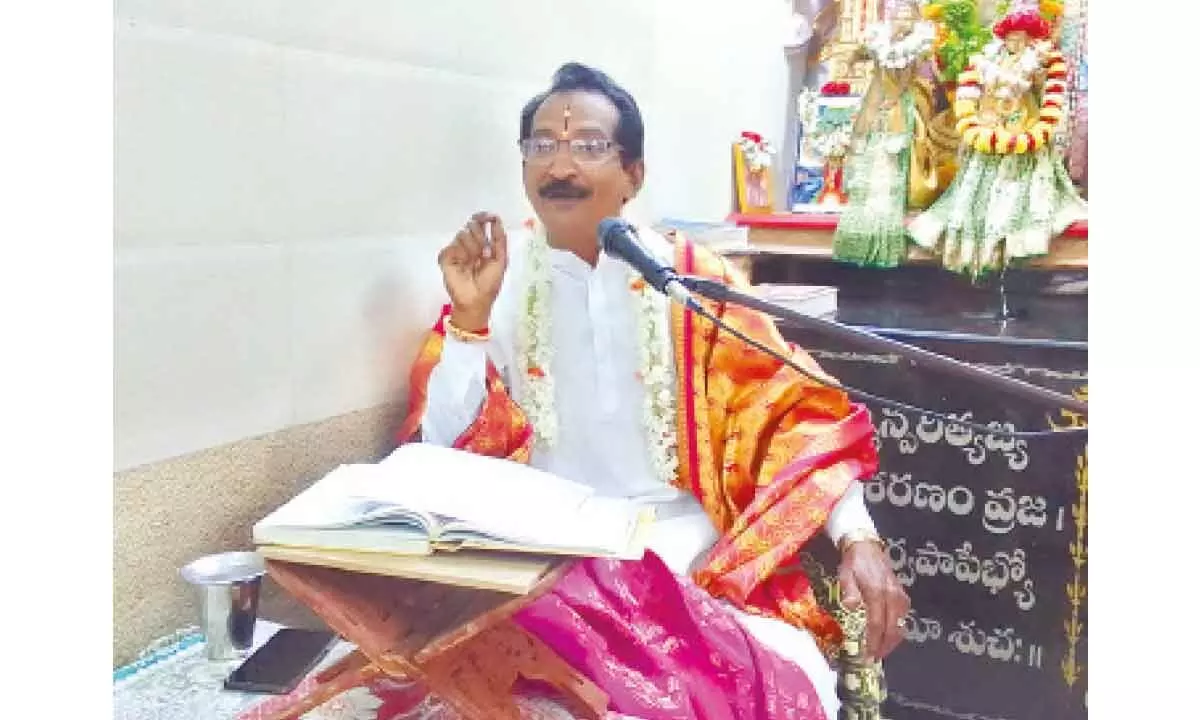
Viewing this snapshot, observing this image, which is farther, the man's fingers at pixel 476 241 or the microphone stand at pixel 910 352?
the man's fingers at pixel 476 241

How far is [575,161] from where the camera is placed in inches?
54.0

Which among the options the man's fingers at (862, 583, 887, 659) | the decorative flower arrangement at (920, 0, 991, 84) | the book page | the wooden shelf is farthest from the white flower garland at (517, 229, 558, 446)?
the decorative flower arrangement at (920, 0, 991, 84)

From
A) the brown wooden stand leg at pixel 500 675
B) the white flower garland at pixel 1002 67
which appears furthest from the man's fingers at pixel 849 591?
the white flower garland at pixel 1002 67

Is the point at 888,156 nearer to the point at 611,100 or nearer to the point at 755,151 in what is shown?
the point at 755,151

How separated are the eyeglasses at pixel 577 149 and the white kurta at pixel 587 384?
129mm

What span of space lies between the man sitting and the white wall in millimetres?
105

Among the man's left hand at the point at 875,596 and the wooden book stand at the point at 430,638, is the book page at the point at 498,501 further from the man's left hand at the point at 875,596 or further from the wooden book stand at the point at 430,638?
the man's left hand at the point at 875,596

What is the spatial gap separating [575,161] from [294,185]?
329mm

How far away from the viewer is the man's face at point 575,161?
137cm

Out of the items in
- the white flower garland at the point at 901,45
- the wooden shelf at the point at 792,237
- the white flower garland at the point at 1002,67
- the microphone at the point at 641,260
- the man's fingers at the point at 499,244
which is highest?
the white flower garland at the point at 901,45

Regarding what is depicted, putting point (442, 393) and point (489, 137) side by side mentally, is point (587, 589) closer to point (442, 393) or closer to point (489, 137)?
point (442, 393)

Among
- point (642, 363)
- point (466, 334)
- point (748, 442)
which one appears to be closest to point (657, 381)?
point (642, 363)
